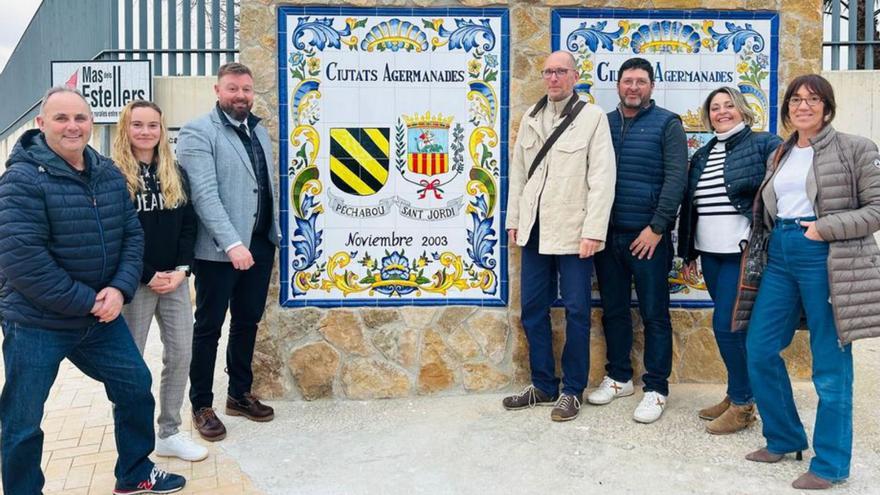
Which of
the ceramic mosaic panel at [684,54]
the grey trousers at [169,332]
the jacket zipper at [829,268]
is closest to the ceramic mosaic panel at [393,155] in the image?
the ceramic mosaic panel at [684,54]

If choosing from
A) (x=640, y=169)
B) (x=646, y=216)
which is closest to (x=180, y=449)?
(x=646, y=216)

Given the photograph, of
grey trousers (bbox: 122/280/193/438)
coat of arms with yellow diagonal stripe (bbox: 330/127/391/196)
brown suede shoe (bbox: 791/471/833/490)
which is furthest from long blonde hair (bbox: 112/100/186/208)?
brown suede shoe (bbox: 791/471/833/490)

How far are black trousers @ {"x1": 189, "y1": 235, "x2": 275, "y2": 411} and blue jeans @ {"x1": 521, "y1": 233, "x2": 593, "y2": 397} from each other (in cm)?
162

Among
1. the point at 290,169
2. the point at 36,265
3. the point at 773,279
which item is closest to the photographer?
the point at 36,265

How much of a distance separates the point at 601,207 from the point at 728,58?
1.67 metres

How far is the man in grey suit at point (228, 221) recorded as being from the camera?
151 inches

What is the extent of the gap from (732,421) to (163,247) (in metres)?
3.27

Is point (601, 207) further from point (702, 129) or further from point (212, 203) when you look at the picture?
point (212, 203)

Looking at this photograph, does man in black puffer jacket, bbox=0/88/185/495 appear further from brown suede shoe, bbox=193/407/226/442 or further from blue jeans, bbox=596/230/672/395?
blue jeans, bbox=596/230/672/395

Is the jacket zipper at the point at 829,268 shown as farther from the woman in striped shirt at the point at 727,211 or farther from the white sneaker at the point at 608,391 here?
the white sneaker at the point at 608,391

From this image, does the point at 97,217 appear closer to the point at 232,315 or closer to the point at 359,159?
the point at 232,315

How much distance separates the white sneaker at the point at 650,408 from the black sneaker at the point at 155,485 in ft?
8.50

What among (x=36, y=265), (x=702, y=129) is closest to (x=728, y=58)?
(x=702, y=129)

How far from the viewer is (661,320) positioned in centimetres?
434
